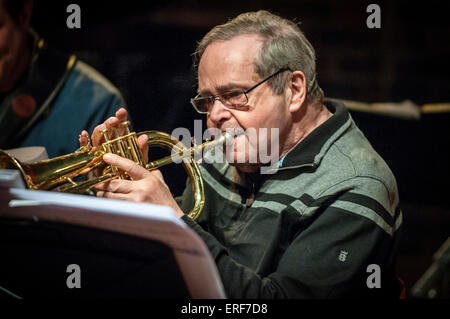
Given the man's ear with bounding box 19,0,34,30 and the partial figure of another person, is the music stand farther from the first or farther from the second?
the man's ear with bounding box 19,0,34,30

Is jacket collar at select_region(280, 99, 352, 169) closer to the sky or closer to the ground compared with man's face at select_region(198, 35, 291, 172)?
closer to the ground

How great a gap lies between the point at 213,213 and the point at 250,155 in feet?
1.24

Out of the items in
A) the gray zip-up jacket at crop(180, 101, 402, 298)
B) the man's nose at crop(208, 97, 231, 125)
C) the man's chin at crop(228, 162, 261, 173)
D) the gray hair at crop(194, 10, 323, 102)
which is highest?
the gray hair at crop(194, 10, 323, 102)

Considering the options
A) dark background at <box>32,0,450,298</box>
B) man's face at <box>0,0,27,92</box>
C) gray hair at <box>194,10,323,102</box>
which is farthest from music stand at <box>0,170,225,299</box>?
man's face at <box>0,0,27,92</box>

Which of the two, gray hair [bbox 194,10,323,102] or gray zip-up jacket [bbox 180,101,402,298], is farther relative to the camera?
gray hair [bbox 194,10,323,102]

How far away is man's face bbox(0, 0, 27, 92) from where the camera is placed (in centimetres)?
226

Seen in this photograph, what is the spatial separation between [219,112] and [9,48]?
1.24m

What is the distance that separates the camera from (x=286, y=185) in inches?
69.0

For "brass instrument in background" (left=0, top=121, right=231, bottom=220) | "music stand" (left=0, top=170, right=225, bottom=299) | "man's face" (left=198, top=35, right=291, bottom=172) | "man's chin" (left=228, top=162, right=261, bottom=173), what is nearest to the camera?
"music stand" (left=0, top=170, right=225, bottom=299)

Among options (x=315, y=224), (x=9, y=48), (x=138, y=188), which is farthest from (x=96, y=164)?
(x=9, y=48)

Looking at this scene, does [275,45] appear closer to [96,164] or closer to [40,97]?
[96,164]

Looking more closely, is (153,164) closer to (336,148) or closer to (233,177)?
(233,177)

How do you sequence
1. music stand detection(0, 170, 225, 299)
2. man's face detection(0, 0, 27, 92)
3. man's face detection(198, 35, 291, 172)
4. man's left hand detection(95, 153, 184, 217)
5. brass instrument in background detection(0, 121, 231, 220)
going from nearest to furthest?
music stand detection(0, 170, 225, 299) < man's left hand detection(95, 153, 184, 217) < brass instrument in background detection(0, 121, 231, 220) < man's face detection(198, 35, 291, 172) < man's face detection(0, 0, 27, 92)

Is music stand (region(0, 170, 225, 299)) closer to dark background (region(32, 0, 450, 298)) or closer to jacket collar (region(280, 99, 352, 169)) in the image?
jacket collar (region(280, 99, 352, 169))
